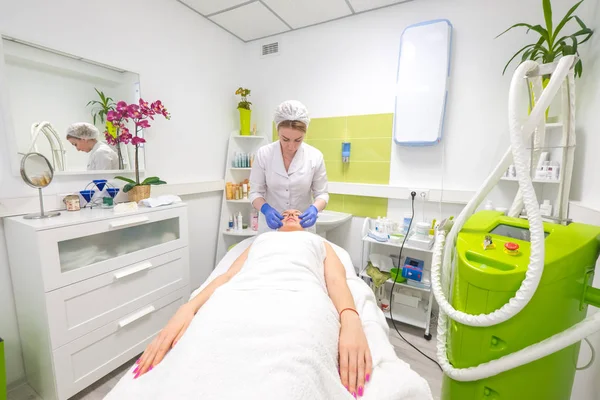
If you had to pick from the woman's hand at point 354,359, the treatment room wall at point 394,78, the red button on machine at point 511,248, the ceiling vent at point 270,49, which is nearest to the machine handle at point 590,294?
the red button on machine at point 511,248

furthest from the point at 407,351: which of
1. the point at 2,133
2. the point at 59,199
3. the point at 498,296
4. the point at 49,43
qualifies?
the point at 49,43

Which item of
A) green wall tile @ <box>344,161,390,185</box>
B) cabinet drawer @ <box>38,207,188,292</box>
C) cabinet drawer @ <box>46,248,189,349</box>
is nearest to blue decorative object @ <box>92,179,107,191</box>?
cabinet drawer @ <box>38,207,188,292</box>

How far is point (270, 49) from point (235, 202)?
153 centimetres

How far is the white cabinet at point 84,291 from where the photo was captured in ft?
3.88

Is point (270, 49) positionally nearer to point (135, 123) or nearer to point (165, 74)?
point (165, 74)

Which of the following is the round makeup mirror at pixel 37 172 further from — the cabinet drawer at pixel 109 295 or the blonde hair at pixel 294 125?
the blonde hair at pixel 294 125

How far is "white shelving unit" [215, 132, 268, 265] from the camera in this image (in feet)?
8.29

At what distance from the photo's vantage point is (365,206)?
7.47 ft

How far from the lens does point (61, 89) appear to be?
148 centimetres

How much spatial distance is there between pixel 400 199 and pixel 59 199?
224cm

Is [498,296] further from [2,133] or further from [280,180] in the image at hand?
[2,133]

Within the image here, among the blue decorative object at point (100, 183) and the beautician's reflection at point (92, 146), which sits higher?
the beautician's reflection at point (92, 146)

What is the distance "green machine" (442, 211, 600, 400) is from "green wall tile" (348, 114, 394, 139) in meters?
1.48

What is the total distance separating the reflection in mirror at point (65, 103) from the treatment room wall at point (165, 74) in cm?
6
